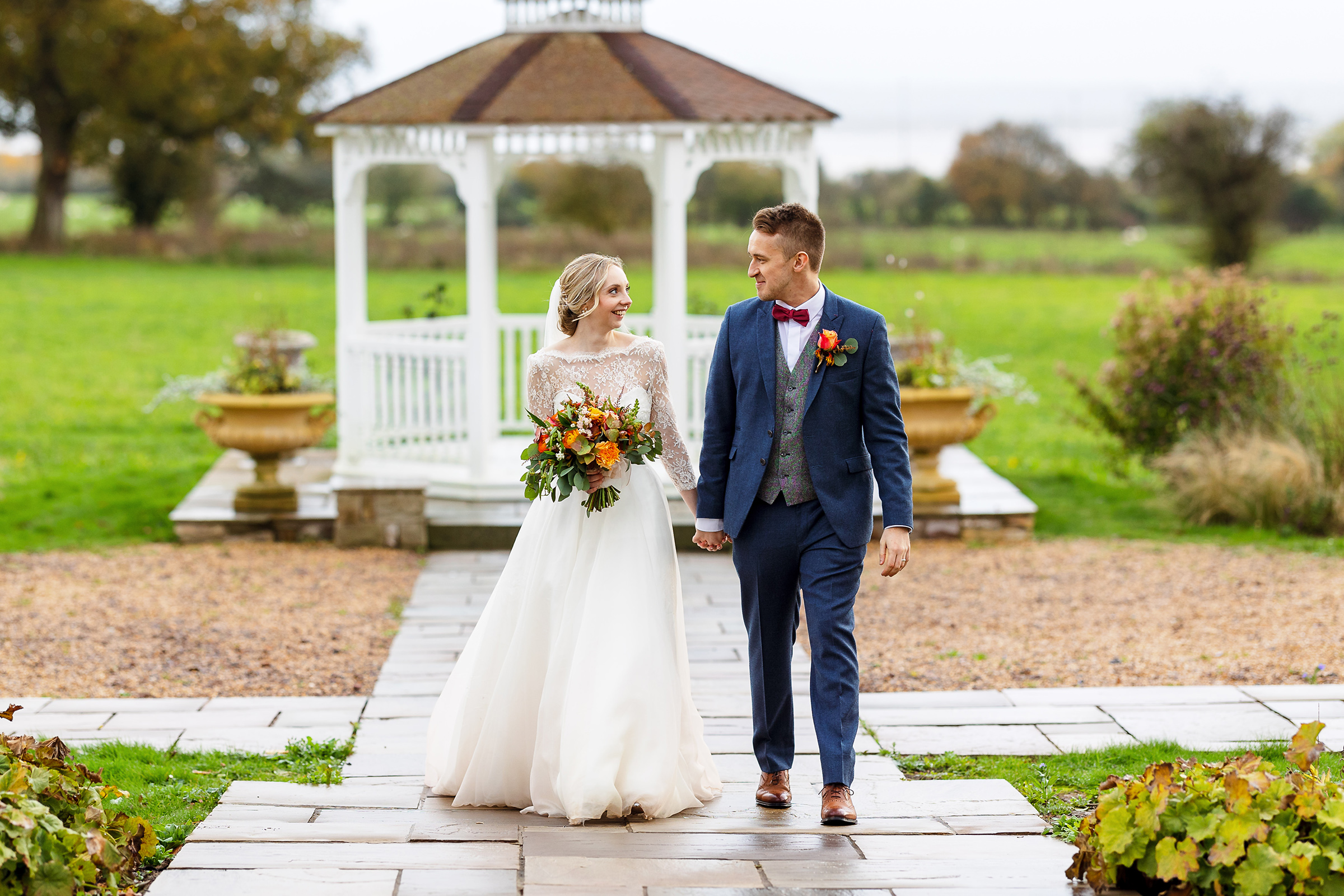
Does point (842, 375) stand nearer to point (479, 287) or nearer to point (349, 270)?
point (479, 287)

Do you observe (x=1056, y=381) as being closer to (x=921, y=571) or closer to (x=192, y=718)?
(x=921, y=571)

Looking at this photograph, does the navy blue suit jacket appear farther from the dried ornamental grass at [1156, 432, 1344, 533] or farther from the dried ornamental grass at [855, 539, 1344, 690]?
the dried ornamental grass at [1156, 432, 1344, 533]

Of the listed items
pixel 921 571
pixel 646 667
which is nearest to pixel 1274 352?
pixel 921 571

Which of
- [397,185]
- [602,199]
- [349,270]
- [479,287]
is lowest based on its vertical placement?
[479,287]

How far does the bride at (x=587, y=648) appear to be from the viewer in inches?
155

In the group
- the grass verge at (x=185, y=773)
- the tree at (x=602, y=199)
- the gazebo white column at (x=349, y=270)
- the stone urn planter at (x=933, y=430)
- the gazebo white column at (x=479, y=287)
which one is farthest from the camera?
the tree at (x=602, y=199)

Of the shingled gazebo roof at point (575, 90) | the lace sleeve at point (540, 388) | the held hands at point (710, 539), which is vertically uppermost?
the shingled gazebo roof at point (575, 90)

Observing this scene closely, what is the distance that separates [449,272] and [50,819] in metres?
27.5

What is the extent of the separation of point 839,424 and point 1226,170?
25149 mm

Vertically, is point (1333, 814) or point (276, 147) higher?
point (276, 147)

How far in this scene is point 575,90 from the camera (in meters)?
A: 9.16

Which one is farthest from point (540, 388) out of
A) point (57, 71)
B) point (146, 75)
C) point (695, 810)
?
point (57, 71)

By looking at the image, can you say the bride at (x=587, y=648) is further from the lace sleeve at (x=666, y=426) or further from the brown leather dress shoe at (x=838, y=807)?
the brown leather dress shoe at (x=838, y=807)

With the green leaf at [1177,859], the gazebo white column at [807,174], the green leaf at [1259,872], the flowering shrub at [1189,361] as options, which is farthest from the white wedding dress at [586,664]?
the flowering shrub at [1189,361]
